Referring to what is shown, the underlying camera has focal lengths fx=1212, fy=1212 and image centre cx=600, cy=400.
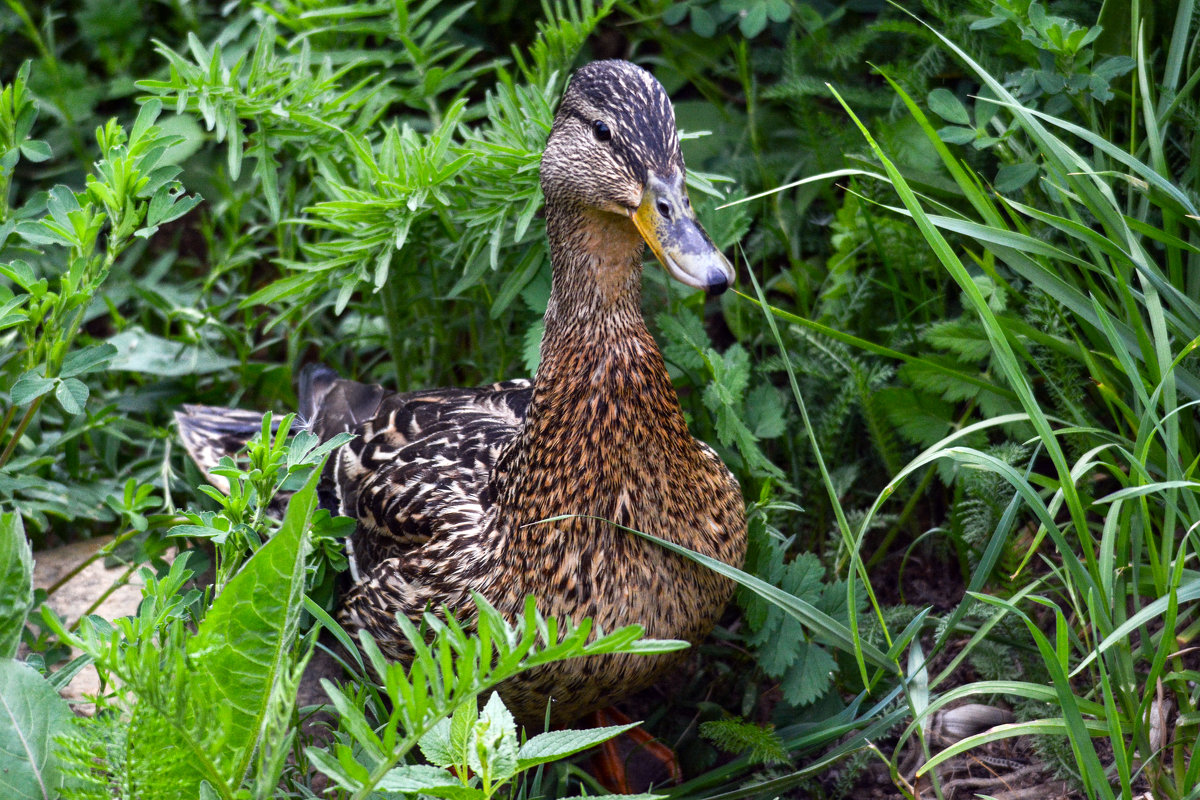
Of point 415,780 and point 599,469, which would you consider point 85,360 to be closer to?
point 599,469

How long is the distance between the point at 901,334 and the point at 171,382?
206 centimetres

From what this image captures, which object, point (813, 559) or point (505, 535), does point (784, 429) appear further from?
point (505, 535)

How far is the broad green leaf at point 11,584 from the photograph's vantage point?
184 cm

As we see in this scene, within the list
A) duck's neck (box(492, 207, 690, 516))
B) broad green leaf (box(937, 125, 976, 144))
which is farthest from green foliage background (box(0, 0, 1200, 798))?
duck's neck (box(492, 207, 690, 516))

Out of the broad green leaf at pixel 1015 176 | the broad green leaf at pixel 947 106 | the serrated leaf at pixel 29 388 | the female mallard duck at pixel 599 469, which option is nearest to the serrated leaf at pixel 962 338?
the broad green leaf at pixel 1015 176

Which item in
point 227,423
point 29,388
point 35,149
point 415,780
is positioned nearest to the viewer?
point 415,780

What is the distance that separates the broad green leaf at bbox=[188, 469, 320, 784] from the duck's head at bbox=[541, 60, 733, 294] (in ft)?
2.39

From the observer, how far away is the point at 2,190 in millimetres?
2322

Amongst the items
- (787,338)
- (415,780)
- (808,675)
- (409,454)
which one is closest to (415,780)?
(415,780)

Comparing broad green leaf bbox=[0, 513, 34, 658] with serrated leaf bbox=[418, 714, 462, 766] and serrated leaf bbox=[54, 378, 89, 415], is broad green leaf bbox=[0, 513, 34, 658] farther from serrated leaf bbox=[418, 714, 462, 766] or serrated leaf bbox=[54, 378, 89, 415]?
serrated leaf bbox=[418, 714, 462, 766]

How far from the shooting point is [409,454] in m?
2.74

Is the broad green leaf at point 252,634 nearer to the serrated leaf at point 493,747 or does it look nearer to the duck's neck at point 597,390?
the serrated leaf at point 493,747

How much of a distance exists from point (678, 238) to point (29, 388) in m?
1.18

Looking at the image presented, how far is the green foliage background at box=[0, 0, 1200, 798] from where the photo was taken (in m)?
1.97
